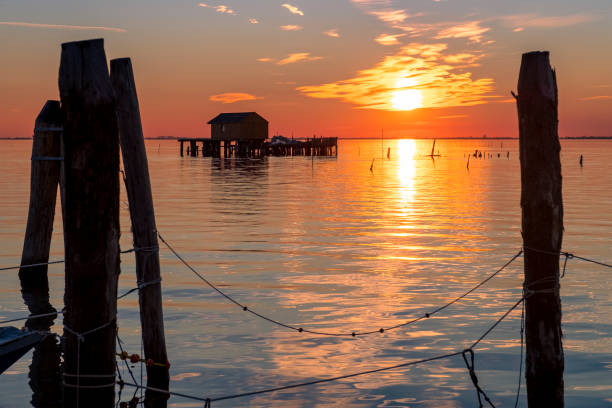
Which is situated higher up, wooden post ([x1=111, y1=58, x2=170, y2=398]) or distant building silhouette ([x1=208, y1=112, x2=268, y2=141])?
distant building silhouette ([x1=208, y1=112, x2=268, y2=141])

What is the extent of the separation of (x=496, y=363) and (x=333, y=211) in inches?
893

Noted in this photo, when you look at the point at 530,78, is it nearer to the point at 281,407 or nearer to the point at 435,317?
the point at 281,407

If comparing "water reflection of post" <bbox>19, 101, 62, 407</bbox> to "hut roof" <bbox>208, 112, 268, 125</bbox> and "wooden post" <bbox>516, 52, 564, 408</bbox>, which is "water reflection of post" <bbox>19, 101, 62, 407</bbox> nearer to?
"wooden post" <bbox>516, 52, 564, 408</bbox>

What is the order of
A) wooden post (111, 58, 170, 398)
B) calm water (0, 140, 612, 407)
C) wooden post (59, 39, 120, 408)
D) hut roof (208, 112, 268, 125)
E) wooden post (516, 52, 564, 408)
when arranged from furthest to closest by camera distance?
hut roof (208, 112, 268, 125) < calm water (0, 140, 612, 407) < wooden post (111, 58, 170, 398) < wooden post (516, 52, 564, 408) < wooden post (59, 39, 120, 408)

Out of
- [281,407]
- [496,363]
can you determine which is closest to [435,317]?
[496,363]

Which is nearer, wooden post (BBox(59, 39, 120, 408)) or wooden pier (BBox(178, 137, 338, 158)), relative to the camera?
wooden post (BBox(59, 39, 120, 408))

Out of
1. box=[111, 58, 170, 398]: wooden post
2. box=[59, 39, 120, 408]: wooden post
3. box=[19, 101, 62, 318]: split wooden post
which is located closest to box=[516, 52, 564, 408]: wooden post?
box=[59, 39, 120, 408]: wooden post

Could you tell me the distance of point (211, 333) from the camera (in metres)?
11.7

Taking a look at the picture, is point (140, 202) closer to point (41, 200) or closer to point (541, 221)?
point (541, 221)

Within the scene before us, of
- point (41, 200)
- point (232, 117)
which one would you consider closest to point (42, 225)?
point (41, 200)

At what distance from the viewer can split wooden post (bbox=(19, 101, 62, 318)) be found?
12.0 meters

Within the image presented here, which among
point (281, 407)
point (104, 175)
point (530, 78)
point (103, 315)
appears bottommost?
point (281, 407)

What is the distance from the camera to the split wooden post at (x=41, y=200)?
39.5ft

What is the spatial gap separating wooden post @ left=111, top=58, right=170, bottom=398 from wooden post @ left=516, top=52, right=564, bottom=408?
4.59 meters
